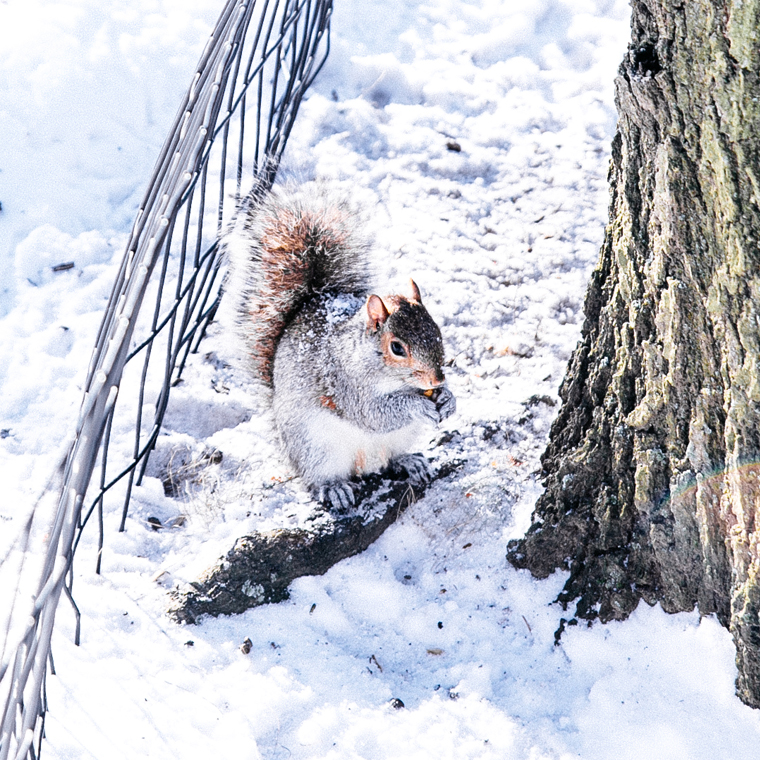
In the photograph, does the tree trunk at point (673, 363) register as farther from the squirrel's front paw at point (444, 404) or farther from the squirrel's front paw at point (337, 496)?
the squirrel's front paw at point (337, 496)

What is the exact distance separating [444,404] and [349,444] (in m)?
0.29

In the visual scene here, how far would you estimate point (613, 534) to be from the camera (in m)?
1.71

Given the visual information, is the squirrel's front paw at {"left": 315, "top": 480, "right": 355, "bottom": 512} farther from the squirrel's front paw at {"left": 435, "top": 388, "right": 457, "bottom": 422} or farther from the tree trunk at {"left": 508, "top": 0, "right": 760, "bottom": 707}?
the tree trunk at {"left": 508, "top": 0, "right": 760, "bottom": 707}

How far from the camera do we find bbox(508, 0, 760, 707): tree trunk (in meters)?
1.20

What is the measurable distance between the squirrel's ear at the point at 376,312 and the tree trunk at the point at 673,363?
48 centimetres

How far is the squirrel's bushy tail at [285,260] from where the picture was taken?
7.41ft

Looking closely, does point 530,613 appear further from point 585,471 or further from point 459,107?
point 459,107

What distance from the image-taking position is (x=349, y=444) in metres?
2.24

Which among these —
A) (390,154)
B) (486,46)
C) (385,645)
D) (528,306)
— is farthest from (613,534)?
(486,46)

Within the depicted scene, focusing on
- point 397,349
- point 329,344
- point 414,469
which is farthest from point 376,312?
point 414,469

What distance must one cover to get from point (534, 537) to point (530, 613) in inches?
6.7

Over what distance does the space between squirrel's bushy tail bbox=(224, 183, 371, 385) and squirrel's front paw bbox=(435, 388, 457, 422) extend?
40 centimetres

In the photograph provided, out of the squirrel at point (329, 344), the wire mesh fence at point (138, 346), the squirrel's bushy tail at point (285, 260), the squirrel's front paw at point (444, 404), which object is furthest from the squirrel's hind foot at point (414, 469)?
the wire mesh fence at point (138, 346)

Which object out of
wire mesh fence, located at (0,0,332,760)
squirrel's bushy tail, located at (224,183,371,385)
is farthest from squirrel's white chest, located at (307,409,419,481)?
wire mesh fence, located at (0,0,332,760)
